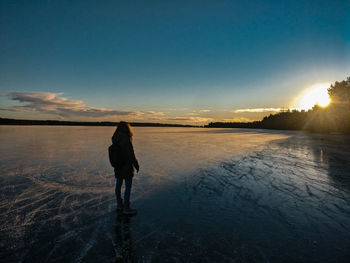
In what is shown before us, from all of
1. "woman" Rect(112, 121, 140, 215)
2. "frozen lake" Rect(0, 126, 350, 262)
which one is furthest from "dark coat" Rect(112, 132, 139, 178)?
"frozen lake" Rect(0, 126, 350, 262)

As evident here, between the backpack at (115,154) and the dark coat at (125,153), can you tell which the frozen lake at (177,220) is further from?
the backpack at (115,154)

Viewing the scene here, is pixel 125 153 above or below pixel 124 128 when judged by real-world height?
below

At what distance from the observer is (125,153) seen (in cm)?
423

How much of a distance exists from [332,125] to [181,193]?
66.8 m

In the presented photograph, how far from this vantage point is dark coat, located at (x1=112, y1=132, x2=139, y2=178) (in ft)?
13.6

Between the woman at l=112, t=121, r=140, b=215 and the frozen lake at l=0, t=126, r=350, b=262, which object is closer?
the frozen lake at l=0, t=126, r=350, b=262

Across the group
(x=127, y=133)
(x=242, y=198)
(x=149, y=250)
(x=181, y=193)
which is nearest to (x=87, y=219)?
(x=149, y=250)

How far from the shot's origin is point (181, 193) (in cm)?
593

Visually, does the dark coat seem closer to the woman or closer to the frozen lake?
the woman

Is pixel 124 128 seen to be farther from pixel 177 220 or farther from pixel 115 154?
pixel 177 220

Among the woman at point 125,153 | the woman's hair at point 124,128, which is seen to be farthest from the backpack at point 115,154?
the woman's hair at point 124,128

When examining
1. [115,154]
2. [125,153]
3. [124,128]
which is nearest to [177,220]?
[125,153]

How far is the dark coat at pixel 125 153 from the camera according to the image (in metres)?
4.14

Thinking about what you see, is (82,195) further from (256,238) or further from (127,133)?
(256,238)
